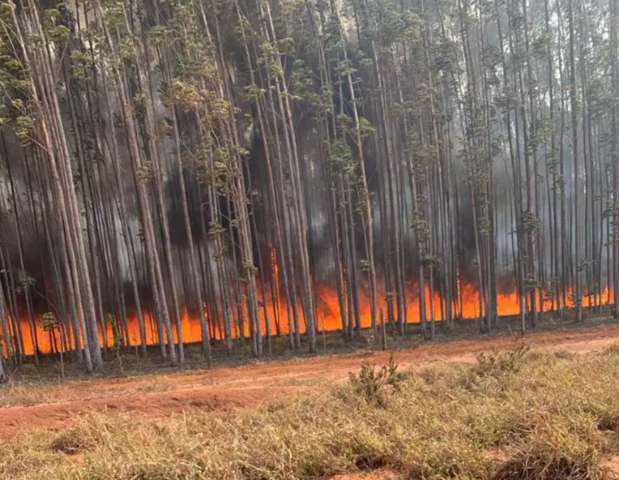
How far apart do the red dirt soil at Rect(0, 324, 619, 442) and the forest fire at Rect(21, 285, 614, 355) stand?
13.7 feet

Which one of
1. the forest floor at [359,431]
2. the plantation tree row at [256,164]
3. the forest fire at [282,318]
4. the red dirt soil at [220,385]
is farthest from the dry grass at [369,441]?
the forest fire at [282,318]

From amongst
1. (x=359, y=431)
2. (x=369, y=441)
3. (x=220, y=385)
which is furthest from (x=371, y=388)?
(x=220, y=385)

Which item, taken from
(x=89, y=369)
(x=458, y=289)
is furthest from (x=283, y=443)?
(x=458, y=289)

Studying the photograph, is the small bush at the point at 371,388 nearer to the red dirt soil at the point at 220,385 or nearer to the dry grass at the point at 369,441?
the dry grass at the point at 369,441

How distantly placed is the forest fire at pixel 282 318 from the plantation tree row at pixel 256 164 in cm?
12

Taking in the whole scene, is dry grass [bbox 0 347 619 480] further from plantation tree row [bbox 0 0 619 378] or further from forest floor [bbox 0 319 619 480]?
plantation tree row [bbox 0 0 619 378]

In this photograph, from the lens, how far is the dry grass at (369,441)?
3.00m

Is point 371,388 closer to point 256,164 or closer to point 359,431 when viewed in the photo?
point 359,431

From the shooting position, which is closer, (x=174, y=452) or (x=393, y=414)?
(x=174, y=452)

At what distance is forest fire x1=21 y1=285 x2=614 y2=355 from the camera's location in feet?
54.5

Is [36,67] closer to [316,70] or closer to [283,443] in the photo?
[316,70]

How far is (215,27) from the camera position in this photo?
51.1 feet

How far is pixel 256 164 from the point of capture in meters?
18.6

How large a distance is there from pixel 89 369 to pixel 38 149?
21.9 feet
